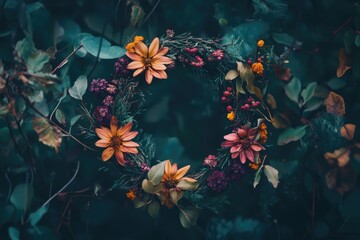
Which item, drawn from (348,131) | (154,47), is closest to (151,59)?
(154,47)

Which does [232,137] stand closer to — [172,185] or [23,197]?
[172,185]

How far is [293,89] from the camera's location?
98 centimetres

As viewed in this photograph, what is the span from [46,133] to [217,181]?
37cm

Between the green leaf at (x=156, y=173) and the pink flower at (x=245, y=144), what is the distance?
140 millimetres

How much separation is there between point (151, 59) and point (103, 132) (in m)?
0.18

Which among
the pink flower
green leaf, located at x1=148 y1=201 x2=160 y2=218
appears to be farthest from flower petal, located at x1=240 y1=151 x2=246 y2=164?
green leaf, located at x1=148 y1=201 x2=160 y2=218

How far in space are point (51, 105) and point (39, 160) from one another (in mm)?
126

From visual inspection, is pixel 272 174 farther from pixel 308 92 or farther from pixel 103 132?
pixel 103 132

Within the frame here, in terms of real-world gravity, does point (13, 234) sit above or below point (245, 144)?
below

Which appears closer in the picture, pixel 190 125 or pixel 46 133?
pixel 46 133

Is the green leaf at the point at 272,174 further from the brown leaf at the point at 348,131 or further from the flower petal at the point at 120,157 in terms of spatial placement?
the flower petal at the point at 120,157

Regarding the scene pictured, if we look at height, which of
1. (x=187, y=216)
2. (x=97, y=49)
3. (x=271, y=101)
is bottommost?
(x=187, y=216)

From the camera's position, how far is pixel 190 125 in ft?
3.49

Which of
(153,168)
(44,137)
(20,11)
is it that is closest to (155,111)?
(153,168)
